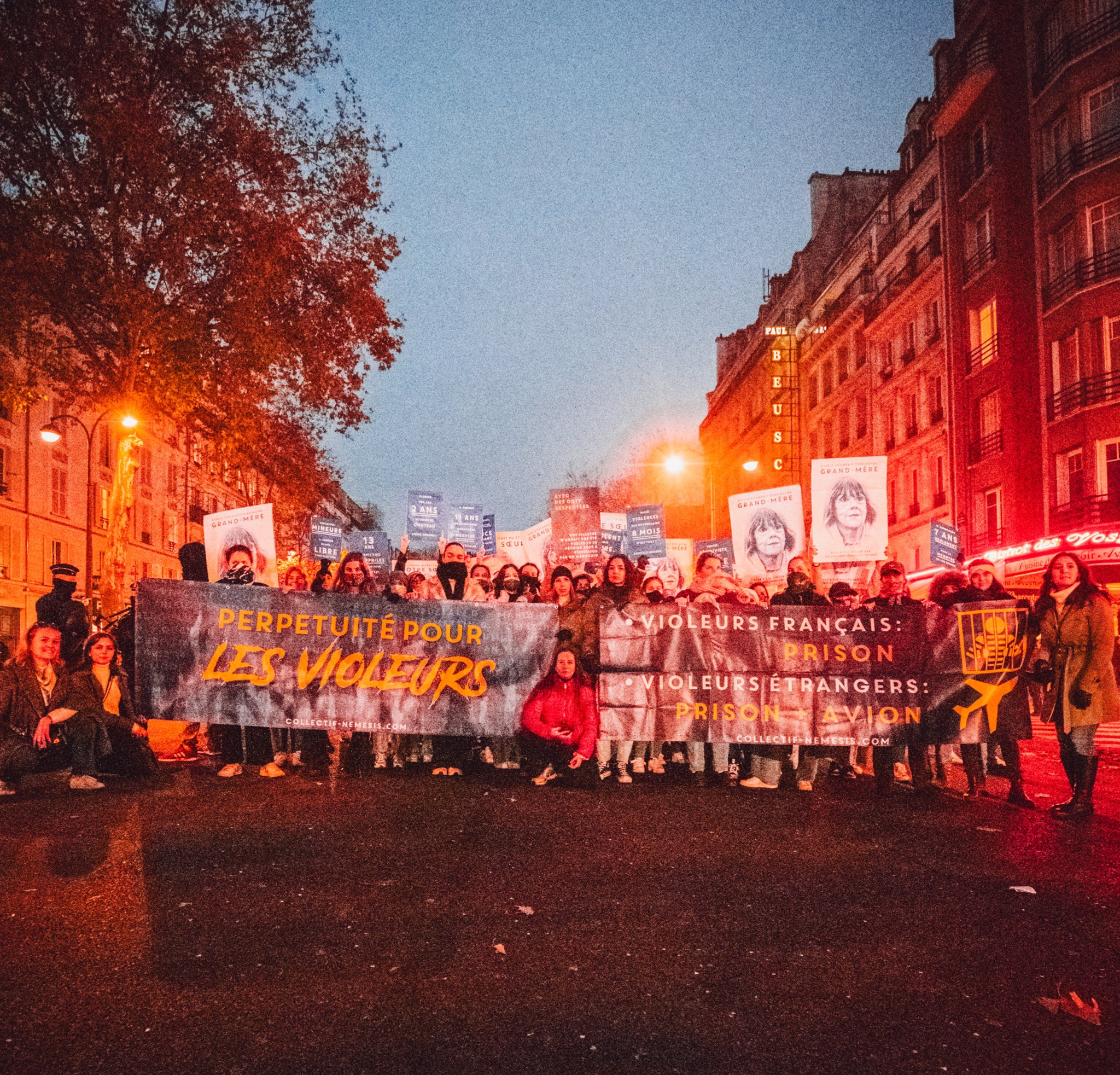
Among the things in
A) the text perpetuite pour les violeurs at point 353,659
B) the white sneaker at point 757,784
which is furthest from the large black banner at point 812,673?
the text perpetuite pour les violeurs at point 353,659

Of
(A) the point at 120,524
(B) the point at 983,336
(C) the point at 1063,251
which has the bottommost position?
(A) the point at 120,524

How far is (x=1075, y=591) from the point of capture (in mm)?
7371

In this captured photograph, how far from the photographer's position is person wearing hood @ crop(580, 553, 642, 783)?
8.27 meters

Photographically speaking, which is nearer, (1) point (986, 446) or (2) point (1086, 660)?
(2) point (1086, 660)

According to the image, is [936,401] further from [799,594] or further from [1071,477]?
[799,594]

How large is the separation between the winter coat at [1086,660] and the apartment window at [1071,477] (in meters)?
20.5

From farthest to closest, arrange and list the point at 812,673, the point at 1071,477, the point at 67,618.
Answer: the point at 1071,477 → the point at 67,618 → the point at 812,673

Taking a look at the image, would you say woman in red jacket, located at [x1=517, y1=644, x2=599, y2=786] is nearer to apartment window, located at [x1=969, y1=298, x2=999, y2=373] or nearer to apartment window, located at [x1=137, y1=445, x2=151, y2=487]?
apartment window, located at [x1=969, y1=298, x2=999, y2=373]

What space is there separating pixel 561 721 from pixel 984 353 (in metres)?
26.8

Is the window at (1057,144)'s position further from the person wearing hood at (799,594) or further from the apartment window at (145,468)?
the apartment window at (145,468)

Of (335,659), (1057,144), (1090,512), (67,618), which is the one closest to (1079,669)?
(335,659)

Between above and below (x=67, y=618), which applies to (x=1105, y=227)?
above

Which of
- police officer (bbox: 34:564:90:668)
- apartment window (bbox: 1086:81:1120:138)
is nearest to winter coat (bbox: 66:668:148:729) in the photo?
police officer (bbox: 34:564:90:668)

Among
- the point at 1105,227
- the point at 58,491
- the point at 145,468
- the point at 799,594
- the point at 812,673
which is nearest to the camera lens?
the point at 812,673
